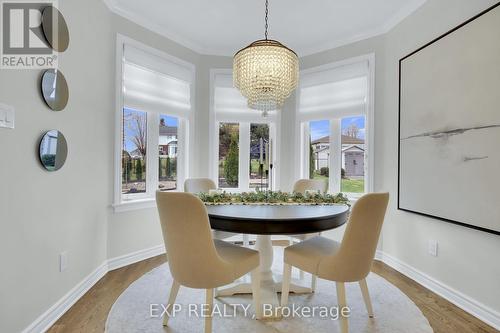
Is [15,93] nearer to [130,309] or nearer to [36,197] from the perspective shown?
[36,197]

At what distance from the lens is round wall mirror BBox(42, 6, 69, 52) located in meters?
1.72

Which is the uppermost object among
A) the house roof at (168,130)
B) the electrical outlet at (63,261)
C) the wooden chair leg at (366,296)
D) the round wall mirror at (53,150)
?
the house roof at (168,130)

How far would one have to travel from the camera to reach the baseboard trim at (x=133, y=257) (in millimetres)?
2604

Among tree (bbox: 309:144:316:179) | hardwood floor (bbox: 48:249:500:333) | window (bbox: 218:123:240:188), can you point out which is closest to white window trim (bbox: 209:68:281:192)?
window (bbox: 218:123:240:188)

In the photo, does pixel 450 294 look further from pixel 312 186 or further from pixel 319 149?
pixel 319 149

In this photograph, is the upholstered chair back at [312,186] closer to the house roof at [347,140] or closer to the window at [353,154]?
the window at [353,154]

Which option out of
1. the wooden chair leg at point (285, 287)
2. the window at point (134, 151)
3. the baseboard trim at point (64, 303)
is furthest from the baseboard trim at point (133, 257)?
the wooden chair leg at point (285, 287)

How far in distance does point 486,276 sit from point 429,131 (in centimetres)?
117

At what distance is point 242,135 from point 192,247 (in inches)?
98.6

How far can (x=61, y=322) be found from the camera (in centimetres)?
173

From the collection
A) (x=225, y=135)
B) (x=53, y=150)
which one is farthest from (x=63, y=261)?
(x=225, y=135)

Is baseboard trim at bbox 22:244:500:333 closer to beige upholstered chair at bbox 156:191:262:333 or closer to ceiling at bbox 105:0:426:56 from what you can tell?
beige upholstered chair at bbox 156:191:262:333

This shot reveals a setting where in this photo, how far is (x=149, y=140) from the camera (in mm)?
3084

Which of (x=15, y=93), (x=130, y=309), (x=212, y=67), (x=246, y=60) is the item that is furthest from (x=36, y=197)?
Answer: (x=212, y=67)
